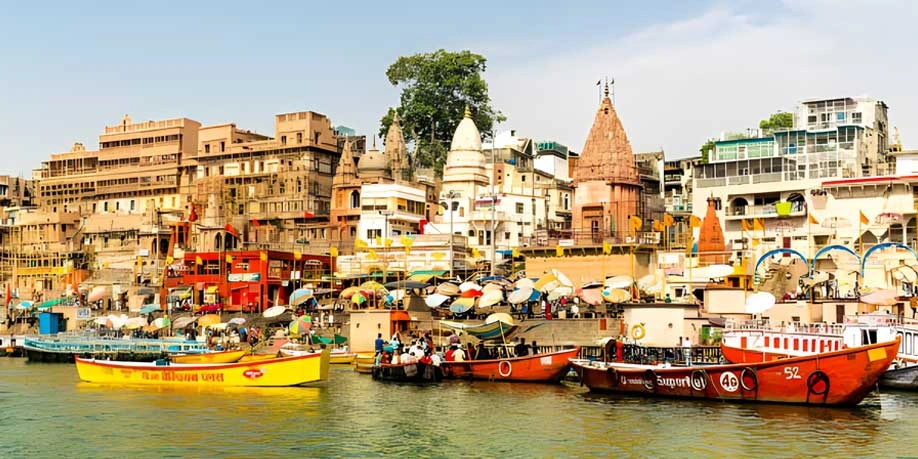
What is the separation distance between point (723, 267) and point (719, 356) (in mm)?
13417

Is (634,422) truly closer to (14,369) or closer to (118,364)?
(118,364)

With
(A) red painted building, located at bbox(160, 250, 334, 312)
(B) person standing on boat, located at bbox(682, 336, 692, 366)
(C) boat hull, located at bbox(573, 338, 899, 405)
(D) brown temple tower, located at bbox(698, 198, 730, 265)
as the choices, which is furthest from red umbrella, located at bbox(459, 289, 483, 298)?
(A) red painted building, located at bbox(160, 250, 334, 312)

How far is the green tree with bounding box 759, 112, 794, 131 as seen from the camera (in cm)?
8369

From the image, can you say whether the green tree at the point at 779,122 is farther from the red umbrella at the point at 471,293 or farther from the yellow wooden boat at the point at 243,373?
the yellow wooden boat at the point at 243,373

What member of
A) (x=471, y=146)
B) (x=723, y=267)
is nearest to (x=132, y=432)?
(x=723, y=267)

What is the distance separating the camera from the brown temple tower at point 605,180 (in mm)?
67500

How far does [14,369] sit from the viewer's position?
54688 millimetres

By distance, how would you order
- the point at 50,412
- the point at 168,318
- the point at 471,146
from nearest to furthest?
the point at 50,412, the point at 168,318, the point at 471,146

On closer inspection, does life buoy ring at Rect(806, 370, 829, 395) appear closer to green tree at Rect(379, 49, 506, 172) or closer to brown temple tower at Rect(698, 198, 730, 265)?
brown temple tower at Rect(698, 198, 730, 265)

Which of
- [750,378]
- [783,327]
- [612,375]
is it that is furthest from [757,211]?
[750,378]

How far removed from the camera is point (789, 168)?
2798 inches

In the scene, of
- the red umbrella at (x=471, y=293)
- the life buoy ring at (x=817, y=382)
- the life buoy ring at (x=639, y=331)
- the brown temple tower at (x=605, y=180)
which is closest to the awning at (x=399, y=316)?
the red umbrella at (x=471, y=293)

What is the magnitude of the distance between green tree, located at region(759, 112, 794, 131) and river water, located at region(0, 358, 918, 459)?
48.4 m

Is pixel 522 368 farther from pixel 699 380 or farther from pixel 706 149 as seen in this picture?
pixel 706 149
